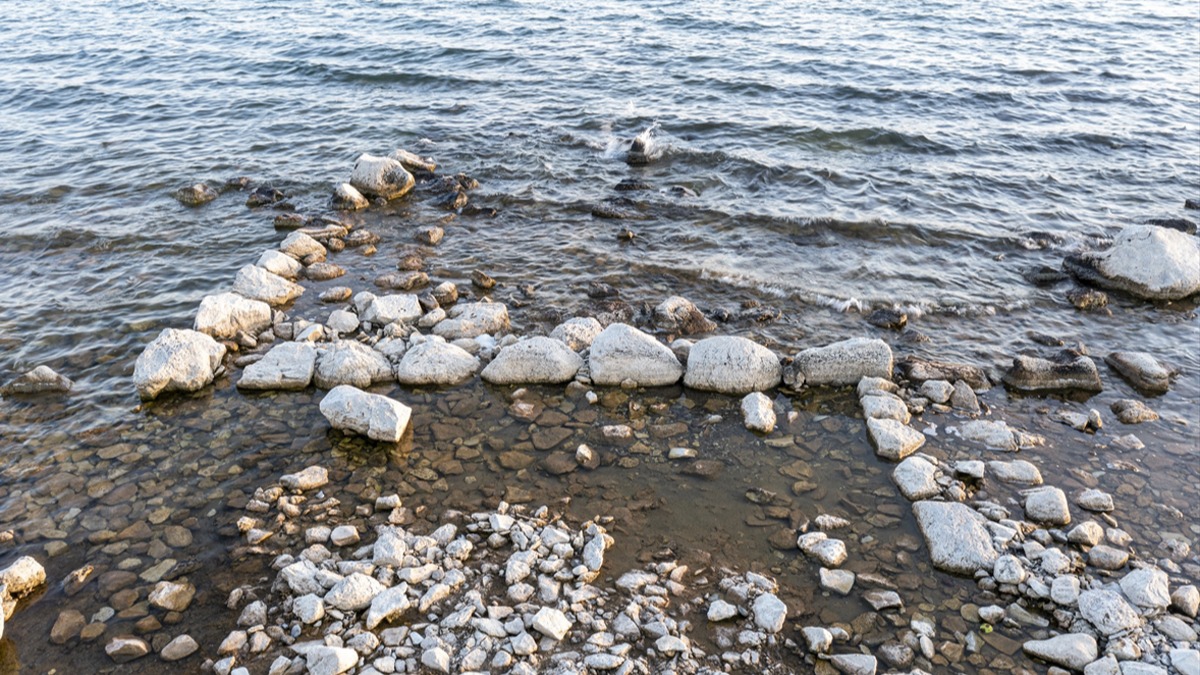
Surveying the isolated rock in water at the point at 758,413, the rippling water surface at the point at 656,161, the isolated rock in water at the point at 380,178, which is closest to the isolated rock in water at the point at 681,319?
the rippling water surface at the point at 656,161

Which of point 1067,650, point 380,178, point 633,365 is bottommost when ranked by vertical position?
point 1067,650

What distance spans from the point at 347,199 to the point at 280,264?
Answer: 3.27 meters

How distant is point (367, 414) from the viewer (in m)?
8.75

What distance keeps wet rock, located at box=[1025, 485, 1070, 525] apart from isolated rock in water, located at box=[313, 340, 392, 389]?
7765 millimetres

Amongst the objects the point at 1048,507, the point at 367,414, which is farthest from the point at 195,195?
the point at 1048,507

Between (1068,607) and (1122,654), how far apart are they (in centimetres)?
56

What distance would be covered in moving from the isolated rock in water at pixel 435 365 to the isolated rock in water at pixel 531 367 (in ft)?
1.02

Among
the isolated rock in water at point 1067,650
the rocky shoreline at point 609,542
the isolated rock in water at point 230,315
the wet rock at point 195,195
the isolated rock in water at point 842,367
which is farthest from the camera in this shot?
the wet rock at point 195,195

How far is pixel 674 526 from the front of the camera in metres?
7.64

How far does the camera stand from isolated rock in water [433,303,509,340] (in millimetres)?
10819

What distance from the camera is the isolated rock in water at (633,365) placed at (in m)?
9.72

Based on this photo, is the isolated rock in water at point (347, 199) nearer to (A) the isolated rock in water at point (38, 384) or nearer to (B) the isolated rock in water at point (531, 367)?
(A) the isolated rock in water at point (38, 384)

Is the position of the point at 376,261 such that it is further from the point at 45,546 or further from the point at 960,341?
the point at 960,341

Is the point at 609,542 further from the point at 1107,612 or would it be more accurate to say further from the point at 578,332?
the point at 1107,612
